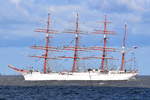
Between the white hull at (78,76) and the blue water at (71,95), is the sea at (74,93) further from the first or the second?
the white hull at (78,76)

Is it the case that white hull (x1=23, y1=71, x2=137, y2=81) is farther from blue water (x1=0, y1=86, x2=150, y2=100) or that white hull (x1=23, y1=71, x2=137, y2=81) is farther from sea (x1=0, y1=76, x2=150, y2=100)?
blue water (x1=0, y1=86, x2=150, y2=100)

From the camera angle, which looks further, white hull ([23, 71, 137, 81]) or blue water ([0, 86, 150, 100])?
white hull ([23, 71, 137, 81])

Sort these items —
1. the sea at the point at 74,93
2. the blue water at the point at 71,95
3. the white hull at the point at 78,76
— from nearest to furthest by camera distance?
the blue water at the point at 71,95 → the sea at the point at 74,93 → the white hull at the point at 78,76

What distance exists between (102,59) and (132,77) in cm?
1288

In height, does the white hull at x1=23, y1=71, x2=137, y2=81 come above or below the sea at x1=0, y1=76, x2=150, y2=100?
below

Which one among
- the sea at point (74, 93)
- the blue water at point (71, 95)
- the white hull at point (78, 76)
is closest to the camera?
the blue water at point (71, 95)

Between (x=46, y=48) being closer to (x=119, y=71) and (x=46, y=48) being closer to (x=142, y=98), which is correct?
(x=119, y=71)

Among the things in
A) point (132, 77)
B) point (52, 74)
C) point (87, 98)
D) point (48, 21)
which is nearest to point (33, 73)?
point (52, 74)

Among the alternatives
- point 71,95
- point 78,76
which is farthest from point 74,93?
point 78,76

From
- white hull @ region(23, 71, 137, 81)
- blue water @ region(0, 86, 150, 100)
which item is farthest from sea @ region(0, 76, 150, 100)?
white hull @ region(23, 71, 137, 81)

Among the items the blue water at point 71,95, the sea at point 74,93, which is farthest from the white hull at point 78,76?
the blue water at point 71,95

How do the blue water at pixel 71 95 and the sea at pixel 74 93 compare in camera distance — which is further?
the sea at pixel 74 93

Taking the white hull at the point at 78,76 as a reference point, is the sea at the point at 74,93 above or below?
above

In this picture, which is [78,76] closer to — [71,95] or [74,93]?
[74,93]
